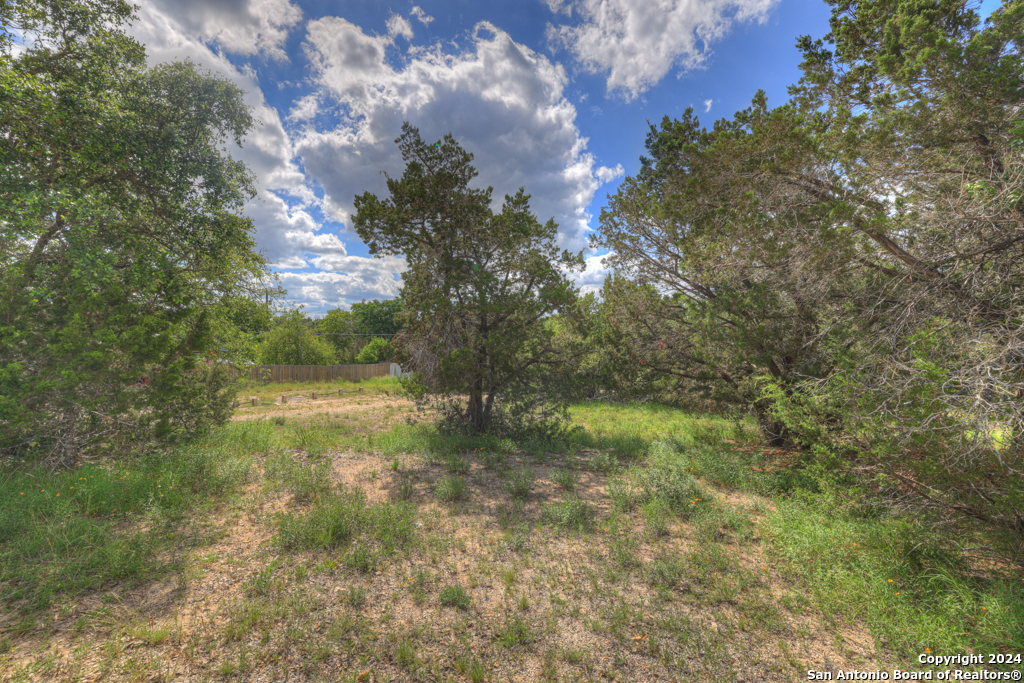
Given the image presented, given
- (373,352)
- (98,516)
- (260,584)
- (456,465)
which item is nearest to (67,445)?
(98,516)

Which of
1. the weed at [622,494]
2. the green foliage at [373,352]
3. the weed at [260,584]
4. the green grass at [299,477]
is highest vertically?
the green foliage at [373,352]

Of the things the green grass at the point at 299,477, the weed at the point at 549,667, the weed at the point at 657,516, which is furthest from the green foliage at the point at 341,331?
the weed at the point at 549,667

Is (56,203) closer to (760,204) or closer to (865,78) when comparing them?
(760,204)

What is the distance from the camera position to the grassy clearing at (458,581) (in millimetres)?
2902

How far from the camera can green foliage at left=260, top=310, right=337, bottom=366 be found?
27.0 metres

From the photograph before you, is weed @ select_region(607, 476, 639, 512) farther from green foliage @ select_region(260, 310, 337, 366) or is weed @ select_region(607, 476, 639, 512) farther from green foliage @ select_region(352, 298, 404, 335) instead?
green foliage @ select_region(352, 298, 404, 335)

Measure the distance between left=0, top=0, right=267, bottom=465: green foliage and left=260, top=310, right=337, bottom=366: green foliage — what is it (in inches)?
744

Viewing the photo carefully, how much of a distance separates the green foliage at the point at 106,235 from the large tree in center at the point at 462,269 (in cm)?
449

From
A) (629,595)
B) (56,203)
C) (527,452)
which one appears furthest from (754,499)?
(56,203)

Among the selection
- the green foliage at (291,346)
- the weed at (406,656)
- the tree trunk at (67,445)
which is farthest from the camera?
the green foliage at (291,346)

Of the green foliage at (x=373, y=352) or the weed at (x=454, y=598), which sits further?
A: the green foliage at (x=373, y=352)

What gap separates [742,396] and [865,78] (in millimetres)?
7039

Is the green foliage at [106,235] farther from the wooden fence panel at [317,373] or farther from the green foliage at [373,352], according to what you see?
the green foliage at [373,352]

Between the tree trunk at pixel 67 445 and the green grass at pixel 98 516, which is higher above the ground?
the tree trunk at pixel 67 445
